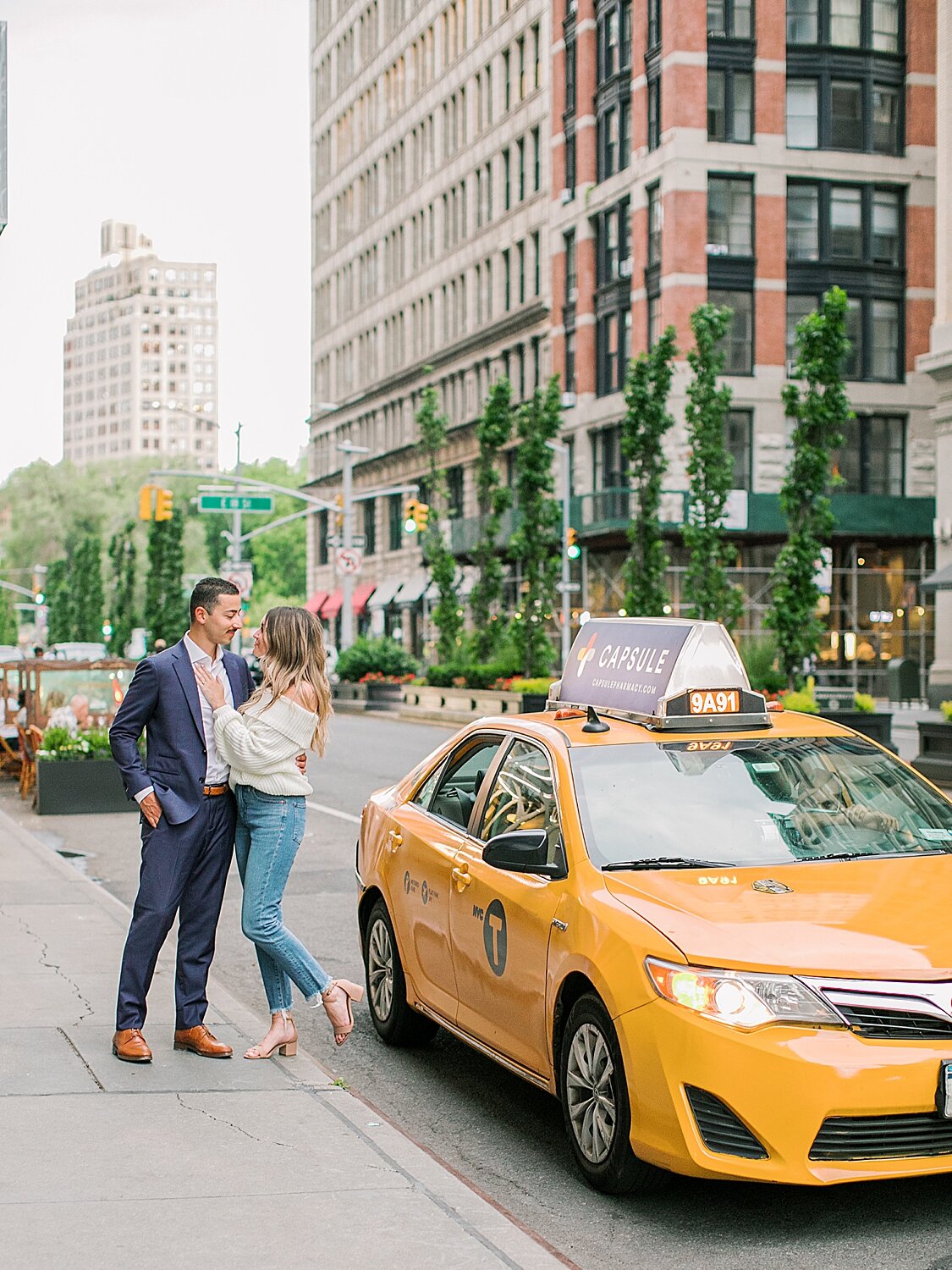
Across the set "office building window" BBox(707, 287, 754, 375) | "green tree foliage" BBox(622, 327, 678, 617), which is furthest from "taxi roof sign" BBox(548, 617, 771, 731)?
"office building window" BBox(707, 287, 754, 375)

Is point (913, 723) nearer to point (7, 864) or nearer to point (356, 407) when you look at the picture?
point (7, 864)

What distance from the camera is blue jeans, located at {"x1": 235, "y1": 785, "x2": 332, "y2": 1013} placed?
654cm

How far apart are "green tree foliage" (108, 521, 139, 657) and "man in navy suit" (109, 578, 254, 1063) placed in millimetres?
84651

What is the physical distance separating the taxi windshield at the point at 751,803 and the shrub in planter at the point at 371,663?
1581 inches

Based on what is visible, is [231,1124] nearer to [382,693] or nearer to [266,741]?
[266,741]

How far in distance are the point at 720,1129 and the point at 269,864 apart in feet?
8.04

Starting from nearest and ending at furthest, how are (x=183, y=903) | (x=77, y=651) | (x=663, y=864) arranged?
(x=663, y=864) < (x=183, y=903) < (x=77, y=651)

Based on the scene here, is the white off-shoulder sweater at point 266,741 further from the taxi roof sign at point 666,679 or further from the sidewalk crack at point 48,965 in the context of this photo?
the sidewalk crack at point 48,965

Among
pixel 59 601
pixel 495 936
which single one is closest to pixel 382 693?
pixel 495 936

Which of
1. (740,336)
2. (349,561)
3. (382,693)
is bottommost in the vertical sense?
(382,693)

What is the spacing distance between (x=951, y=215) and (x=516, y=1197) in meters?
40.6

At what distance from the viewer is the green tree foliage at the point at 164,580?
76.6 meters

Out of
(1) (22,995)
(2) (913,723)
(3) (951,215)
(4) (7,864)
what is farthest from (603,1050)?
(3) (951,215)

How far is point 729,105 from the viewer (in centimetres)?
5056
